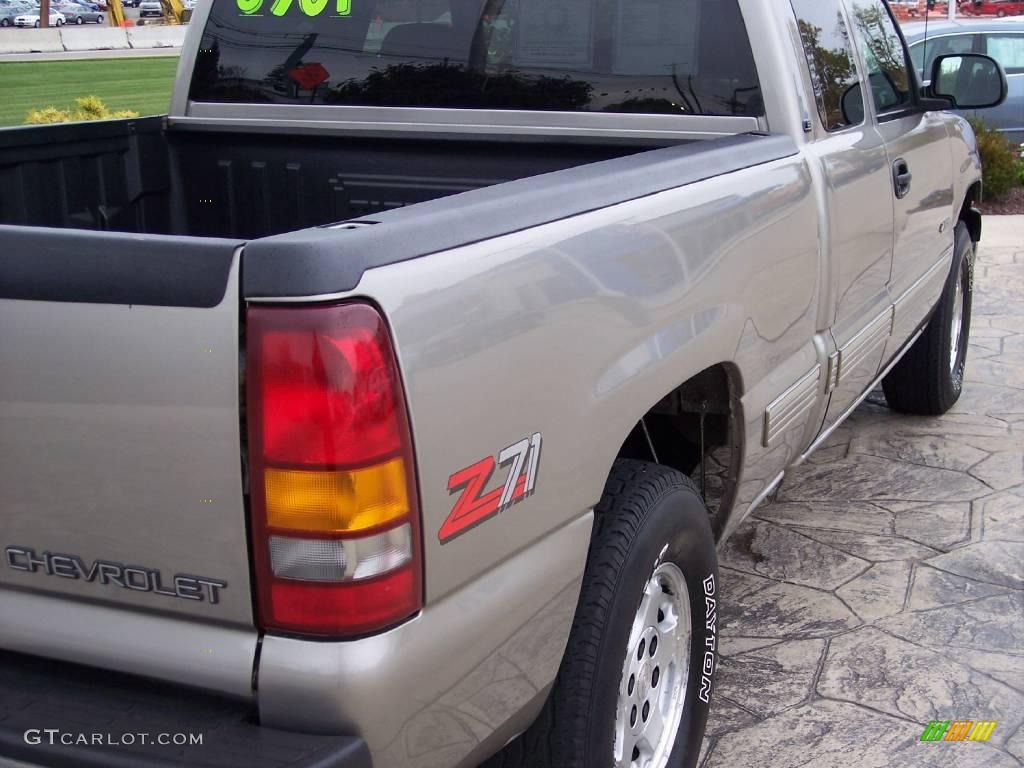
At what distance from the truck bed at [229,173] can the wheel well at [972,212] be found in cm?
260

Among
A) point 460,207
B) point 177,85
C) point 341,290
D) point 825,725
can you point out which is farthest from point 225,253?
point 177,85

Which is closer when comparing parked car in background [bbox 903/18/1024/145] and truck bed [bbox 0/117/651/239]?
truck bed [bbox 0/117/651/239]

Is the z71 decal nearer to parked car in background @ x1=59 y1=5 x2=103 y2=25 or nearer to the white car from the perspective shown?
the white car

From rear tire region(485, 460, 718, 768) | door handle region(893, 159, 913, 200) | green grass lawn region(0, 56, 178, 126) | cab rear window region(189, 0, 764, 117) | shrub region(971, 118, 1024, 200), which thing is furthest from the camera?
green grass lawn region(0, 56, 178, 126)

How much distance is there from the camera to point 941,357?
5160mm

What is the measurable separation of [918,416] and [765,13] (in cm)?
293

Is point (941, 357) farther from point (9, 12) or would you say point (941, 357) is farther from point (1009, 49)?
point (9, 12)

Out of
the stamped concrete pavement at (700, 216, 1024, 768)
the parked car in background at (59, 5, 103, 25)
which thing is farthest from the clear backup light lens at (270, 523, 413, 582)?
the parked car in background at (59, 5, 103, 25)

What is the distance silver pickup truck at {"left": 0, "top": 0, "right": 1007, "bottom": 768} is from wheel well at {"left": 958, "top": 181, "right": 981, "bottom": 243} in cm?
214

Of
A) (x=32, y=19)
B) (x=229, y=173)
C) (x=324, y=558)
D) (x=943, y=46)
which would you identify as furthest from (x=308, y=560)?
(x=32, y=19)

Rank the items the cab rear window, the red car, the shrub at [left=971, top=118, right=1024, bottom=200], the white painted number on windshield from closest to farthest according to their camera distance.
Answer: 1. the cab rear window
2. the white painted number on windshield
3. the shrub at [left=971, top=118, right=1024, bottom=200]
4. the red car

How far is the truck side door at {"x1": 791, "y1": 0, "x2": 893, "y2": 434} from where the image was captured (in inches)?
127

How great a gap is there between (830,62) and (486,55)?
104cm

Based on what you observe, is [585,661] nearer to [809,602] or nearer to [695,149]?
[695,149]
